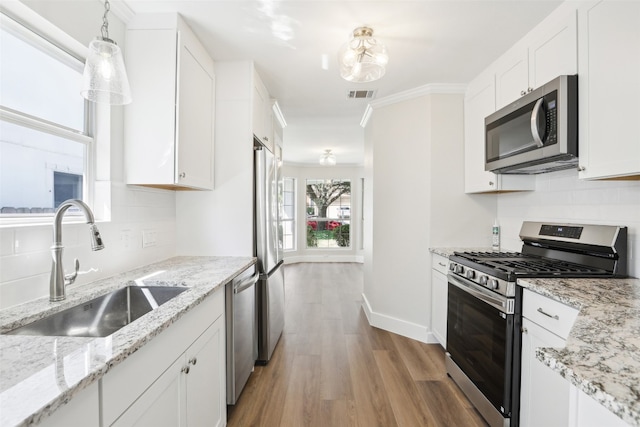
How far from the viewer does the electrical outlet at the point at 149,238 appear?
1.97m

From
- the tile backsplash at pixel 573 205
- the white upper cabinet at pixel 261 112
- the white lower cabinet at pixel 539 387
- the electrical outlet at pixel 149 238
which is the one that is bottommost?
the white lower cabinet at pixel 539 387

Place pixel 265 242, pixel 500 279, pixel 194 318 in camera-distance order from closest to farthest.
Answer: pixel 194 318 < pixel 500 279 < pixel 265 242

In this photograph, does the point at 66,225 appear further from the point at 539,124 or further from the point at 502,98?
the point at 502,98

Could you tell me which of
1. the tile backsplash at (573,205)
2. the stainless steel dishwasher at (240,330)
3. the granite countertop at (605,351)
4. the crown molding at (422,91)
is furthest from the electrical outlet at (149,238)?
the tile backsplash at (573,205)

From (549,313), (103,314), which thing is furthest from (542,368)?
(103,314)

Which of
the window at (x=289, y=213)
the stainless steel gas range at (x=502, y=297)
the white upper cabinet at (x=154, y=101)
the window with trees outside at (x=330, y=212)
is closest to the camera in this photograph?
the stainless steel gas range at (x=502, y=297)

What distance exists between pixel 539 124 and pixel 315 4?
4.89 ft

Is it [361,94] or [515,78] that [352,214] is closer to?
[361,94]

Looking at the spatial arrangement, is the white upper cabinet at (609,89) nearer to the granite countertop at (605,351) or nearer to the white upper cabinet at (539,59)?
the white upper cabinet at (539,59)

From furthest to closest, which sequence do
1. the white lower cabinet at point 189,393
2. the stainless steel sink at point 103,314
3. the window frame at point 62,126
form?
the window frame at point 62,126 < the stainless steel sink at point 103,314 < the white lower cabinet at point 189,393

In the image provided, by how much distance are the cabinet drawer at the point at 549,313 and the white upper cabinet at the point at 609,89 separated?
0.69 metres

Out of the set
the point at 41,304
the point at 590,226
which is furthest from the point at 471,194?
the point at 41,304

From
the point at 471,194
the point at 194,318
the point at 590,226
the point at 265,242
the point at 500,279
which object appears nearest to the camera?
the point at 194,318

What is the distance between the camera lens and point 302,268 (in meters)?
6.57
